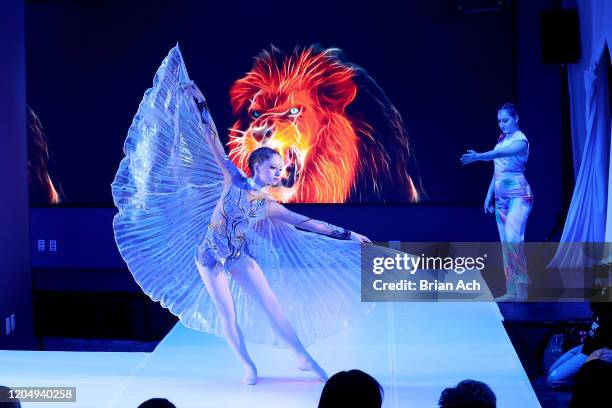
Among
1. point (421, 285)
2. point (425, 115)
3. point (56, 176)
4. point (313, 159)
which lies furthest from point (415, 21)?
point (56, 176)

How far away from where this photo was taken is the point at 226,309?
14.1 ft

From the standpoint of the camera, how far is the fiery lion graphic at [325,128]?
7285 millimetres

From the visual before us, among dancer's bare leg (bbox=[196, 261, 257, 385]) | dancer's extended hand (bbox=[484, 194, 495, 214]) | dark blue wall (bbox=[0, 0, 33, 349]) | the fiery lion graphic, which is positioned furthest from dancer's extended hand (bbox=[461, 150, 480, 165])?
dark blue wall (bbox=[0, 0, 33, 349])

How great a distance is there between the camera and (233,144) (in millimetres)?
7512

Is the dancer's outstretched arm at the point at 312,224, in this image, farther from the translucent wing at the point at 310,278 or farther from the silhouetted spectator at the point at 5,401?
the silhouetted spectator at the point at 5,401

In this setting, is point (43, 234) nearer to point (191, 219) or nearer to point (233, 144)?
point (233, 144)

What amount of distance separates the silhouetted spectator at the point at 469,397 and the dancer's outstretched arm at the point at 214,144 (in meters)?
2.14

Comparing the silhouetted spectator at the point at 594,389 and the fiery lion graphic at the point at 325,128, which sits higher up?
the fiery lion graphic at the point at 325,128

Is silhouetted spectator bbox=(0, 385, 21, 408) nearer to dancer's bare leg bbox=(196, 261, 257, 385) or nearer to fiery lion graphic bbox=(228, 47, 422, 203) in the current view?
dancer's bare leg bbox=(196, 261, 257, 385)

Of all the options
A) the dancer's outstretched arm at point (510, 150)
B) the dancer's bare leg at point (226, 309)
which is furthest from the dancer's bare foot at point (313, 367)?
the dancer's outstretched arm at point (510, 150)

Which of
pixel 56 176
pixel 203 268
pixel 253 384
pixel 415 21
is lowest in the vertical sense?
pixel 253 384

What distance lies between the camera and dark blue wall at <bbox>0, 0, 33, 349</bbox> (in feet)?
17.6

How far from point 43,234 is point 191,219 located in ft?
11.9

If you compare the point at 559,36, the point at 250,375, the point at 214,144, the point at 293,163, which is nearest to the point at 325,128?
the point at 293,163
